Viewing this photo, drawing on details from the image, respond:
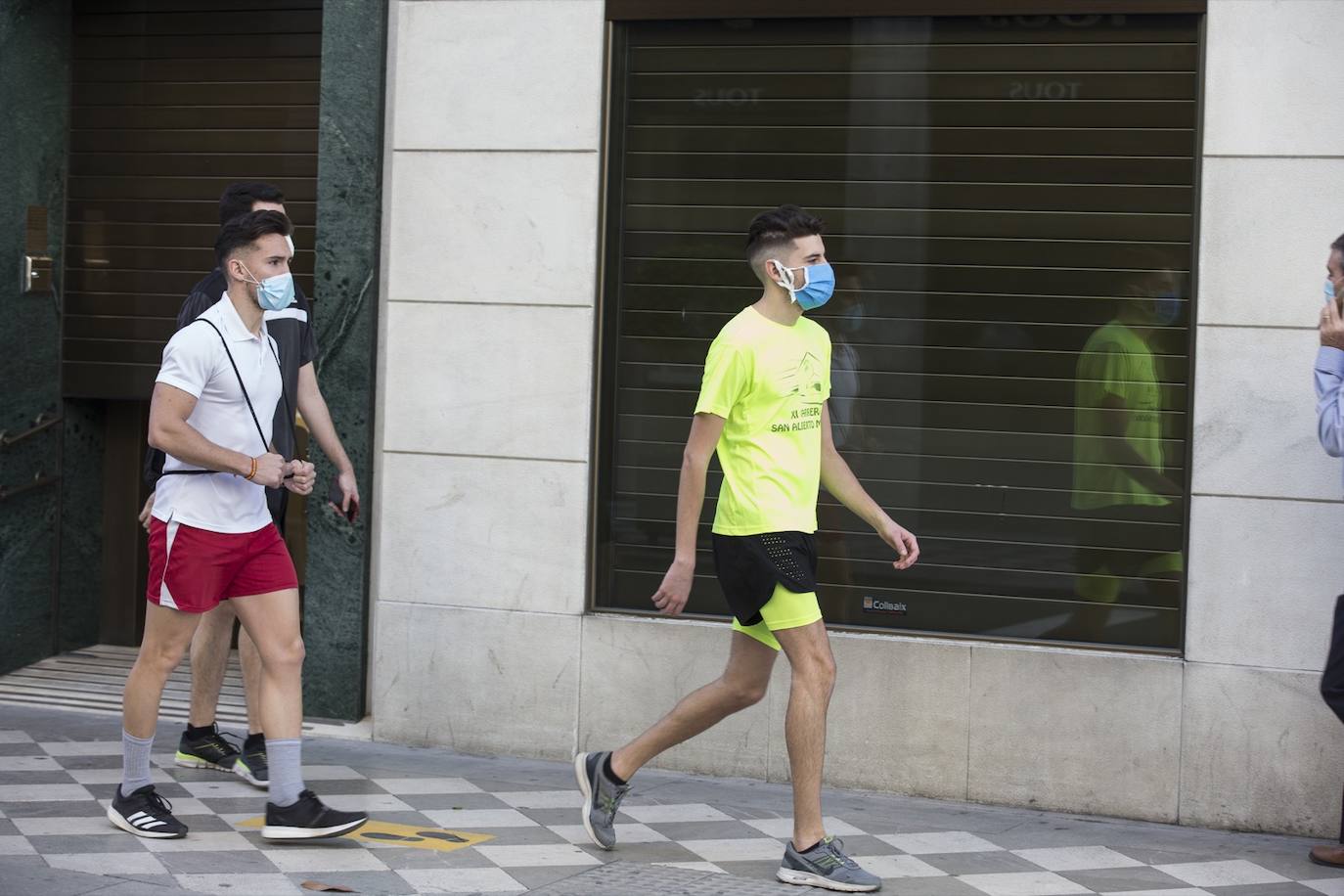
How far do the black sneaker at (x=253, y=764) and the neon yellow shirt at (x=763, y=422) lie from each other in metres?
2.10

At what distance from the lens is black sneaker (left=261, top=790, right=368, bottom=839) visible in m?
5.58

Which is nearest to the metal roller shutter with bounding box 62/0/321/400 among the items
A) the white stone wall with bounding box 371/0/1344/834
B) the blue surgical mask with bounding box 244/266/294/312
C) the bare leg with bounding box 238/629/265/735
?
the white stone wall with bounding box 371/0/1344/834

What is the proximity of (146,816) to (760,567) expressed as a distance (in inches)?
84.2

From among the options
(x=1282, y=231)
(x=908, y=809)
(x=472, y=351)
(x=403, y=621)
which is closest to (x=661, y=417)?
(x=472, y=351)

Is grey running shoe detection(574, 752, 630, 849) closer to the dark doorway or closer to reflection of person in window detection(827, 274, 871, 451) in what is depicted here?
reflection of person in window detection(827, 274, 871, 451)

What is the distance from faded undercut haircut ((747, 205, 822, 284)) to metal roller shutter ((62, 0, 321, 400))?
332 centimetres

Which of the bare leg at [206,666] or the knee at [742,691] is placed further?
the bare leg at [206,666]

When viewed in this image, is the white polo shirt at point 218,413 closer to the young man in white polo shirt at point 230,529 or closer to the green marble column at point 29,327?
the young man in white polo shirt at point 230,529

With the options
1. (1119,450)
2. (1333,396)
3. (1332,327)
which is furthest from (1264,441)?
(1332,327)

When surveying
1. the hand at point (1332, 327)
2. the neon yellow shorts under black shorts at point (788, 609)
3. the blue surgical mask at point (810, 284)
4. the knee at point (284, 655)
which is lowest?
the knee at point (284, 655)

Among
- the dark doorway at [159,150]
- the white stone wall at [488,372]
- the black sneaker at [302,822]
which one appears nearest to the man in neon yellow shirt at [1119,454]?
the white stone wall at [488,372]

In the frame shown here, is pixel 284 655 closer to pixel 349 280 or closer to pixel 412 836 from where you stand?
pixel 412 836

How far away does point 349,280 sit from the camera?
7.53 m

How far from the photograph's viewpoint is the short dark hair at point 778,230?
5.51m
